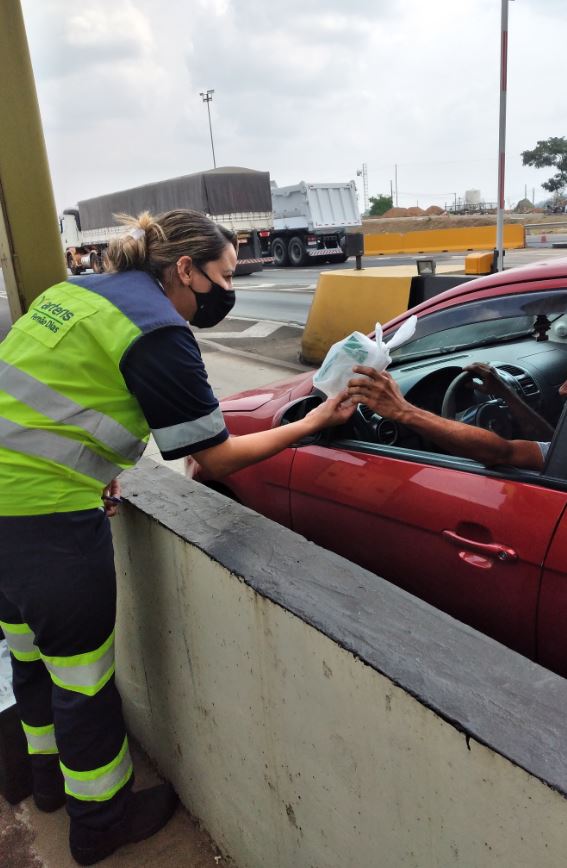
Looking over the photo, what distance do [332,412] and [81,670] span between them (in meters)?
1.07

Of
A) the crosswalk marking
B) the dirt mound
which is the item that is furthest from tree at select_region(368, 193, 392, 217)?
the crosswalk marking

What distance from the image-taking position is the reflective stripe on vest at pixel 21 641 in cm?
221

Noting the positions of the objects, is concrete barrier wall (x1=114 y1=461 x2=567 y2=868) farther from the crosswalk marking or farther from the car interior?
the crosswalk marking

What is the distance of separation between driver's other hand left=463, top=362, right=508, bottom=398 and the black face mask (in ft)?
2.73

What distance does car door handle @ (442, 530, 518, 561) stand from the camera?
6.18 ft

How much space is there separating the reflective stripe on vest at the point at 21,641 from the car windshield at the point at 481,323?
1.57 meters

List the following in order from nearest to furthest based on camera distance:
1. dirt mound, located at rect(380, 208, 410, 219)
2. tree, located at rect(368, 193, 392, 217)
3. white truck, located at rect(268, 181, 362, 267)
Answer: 1. white truck, located at rect(268, 181, 362, 267)
2. dirt mound, located at rect(380, 208, 410, 219)
3. tree, located at rect(368, 193, 392, 217)

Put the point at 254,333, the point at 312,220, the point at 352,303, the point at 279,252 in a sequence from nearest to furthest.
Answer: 1. the point at 352,303
2. the point at 254,333
3. the point at 312,220
4. the point at 279,252

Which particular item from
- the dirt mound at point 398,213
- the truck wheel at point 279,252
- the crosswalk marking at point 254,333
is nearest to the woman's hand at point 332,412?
the crosswalk marking at point 254,333

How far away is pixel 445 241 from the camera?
25.8 m

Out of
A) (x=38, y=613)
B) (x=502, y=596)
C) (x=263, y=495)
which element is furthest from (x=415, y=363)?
(x=38, y=613)

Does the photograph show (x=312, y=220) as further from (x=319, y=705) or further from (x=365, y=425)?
(x=319, y=705)

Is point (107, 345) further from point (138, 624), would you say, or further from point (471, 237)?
point (471, 237)

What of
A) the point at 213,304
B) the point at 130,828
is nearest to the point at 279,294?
the point at 213,304
